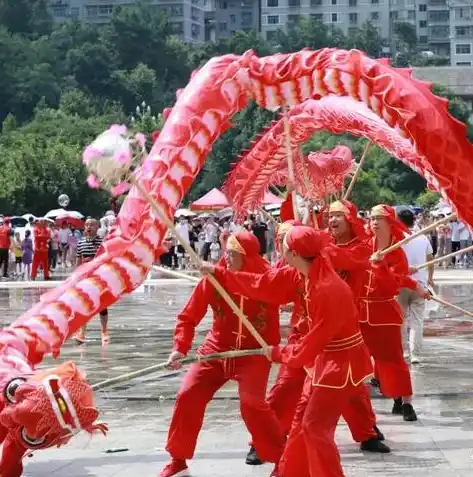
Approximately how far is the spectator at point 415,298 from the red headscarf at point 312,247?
4675mm

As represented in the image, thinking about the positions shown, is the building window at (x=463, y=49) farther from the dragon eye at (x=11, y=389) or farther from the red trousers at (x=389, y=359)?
the dragon eye at (x=11, y=389)

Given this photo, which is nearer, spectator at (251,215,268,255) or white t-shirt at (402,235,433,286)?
white t-shirt at (402,235,433,286)

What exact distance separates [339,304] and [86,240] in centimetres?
929

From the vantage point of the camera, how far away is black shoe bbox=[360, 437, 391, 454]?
9.13m

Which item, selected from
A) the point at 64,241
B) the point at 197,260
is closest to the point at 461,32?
the point at 64,241

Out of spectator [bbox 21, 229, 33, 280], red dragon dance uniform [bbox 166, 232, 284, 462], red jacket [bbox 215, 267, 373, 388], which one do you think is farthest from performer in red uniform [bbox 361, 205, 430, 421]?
spectator [bbox 21, 229, 33, 280]

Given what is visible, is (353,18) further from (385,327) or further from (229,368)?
(229,368)

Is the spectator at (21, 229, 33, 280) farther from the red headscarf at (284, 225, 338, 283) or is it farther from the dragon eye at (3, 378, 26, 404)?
the red headscarf at (284, 225, 338, 283)

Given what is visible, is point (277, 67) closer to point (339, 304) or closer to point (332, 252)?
point (332, 252)

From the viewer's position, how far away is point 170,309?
2211cm

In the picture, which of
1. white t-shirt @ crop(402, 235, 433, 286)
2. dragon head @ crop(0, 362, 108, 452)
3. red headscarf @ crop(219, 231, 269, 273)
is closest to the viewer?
dragon head @ crop(0, 362, 108, 452)

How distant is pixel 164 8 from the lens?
580 ft

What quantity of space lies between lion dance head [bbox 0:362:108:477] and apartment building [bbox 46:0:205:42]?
171 metres

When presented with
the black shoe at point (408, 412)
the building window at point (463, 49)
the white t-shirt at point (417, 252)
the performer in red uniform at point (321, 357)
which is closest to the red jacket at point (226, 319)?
the performer in red uniform at point (321, 357)
